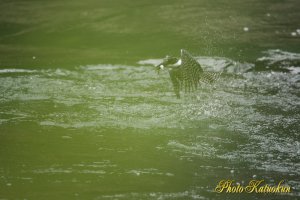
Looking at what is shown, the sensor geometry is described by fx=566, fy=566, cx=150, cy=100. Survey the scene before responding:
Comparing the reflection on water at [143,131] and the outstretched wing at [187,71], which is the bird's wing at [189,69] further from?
the reflection on water at [143,131]

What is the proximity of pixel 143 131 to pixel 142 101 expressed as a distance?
1.19 meters

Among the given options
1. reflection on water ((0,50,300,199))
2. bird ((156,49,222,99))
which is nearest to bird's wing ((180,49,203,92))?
bird ((156,49,222,99))

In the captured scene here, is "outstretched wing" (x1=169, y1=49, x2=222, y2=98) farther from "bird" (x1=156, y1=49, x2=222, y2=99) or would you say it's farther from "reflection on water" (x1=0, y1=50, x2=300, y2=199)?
"reflection on water" (x1=0, y1=50, x2=300, y2=199)

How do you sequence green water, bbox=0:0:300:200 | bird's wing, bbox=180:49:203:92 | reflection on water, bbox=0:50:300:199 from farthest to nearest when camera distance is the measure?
bird's wing, bbox=180:49:203:92 → green water, bbox=0:0:300:200 → reflection on water, bbox=0:50:300:199

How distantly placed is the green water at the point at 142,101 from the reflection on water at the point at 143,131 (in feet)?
0.05

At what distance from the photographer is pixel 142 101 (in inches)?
295

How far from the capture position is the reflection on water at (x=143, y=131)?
5.02 metres

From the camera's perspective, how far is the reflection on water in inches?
198

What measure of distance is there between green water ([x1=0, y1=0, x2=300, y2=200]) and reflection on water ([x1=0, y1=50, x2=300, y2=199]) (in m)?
0.02

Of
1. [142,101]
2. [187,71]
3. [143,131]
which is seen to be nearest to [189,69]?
[187,71]

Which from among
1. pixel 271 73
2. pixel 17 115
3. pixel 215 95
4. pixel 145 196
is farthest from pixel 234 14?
pixel 145 196

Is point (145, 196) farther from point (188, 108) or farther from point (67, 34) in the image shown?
point (67, 34)

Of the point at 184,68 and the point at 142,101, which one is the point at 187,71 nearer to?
the point at 184,68

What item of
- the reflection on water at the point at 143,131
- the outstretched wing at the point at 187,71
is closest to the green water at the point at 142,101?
the reflection on water at the point at 143,131
